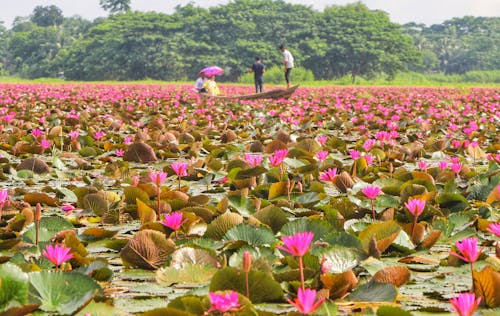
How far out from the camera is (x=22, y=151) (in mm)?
4672

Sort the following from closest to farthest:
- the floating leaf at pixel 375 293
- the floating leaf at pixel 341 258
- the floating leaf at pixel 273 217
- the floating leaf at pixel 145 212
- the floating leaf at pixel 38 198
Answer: the floating leaf at pixel 375 293
the floating leaf at pixel 341 258
the floating leaf at pixel 273 217
the floating leaf at pixel 145 212
the floating leaf at pixel 38 198

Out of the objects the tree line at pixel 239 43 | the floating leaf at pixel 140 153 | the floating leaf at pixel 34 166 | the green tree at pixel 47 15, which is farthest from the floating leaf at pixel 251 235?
the green tree at pixel 47 15

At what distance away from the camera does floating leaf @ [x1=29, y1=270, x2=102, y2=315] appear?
1.36m

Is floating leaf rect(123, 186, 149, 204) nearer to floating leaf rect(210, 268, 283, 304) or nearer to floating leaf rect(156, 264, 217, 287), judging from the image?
floating leaf rect(156, 264, 217, 287)

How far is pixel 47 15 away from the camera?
105812 mm

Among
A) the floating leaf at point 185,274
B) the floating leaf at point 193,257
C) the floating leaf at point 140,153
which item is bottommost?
the floating leaf at point 140,153

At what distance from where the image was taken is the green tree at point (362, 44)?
4906cm

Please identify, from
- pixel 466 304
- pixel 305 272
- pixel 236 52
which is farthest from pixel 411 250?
pixel 236 52

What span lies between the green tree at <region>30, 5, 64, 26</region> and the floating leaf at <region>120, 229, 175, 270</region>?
10940cm

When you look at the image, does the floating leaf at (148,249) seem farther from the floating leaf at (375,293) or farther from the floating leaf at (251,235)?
the floating leaf at (375,293)

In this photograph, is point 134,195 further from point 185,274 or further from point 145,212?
point 185,274

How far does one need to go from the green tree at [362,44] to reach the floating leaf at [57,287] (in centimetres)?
4807

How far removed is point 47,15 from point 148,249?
364 feet

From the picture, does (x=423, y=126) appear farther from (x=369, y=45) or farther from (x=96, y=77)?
(x=96, y=77)
